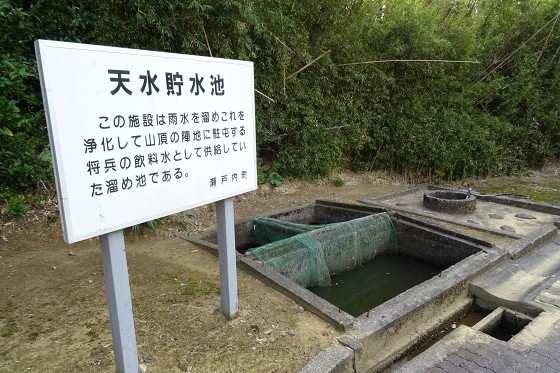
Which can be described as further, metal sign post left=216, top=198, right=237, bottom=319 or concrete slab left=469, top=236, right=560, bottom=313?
concrete slab left=469, top=236, right=560, bottom=313

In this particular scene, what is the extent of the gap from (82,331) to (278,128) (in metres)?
5.18

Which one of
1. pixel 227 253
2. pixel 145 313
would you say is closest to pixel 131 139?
pixel 227 253

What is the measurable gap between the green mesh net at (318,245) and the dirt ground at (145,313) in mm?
567

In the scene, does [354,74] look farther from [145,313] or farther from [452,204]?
[145,313]

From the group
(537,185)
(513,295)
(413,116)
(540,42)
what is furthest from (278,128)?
(540,42)

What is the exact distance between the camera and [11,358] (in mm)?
2314

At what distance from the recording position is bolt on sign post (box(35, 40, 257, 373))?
5.29 feet

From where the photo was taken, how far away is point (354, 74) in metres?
7.55

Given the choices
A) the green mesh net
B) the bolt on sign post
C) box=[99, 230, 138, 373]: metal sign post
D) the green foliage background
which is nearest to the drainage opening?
the green mesh net

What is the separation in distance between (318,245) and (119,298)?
2.63m

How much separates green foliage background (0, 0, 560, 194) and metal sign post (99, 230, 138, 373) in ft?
10.8

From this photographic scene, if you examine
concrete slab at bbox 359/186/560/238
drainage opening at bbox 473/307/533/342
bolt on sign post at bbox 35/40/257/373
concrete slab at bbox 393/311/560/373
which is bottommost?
drainage opening at bbox 473/307/533/342

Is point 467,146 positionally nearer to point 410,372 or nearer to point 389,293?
point 389,293

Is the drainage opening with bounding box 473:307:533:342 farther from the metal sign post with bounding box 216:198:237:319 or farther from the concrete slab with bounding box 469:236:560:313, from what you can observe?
the metal sign post with bounding box 216:198:237:319
